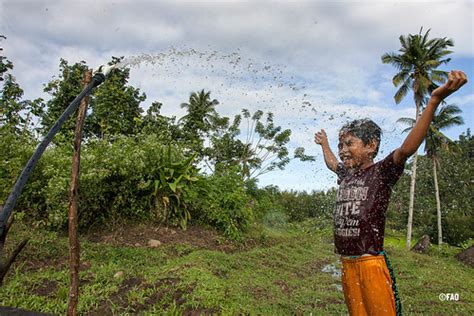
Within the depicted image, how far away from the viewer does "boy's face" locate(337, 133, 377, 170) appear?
2.44 meters

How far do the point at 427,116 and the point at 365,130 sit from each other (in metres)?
0.49

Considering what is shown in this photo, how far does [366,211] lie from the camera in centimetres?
225

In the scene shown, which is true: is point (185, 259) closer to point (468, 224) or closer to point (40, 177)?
point (40, 177)

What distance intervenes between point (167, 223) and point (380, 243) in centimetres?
584

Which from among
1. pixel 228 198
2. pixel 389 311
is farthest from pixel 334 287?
pixel 389 311

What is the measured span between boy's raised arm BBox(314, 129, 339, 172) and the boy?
0.40 metres

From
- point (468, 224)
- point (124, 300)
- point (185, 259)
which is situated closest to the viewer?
point (124, 300)

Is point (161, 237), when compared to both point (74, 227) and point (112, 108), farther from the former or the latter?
point (112, 108)

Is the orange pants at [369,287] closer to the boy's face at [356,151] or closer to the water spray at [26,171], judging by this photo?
the boy's face at [356,151]

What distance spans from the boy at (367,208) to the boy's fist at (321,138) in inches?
25.3

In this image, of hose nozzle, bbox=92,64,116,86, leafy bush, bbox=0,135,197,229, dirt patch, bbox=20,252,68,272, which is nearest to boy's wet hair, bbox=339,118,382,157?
hose nozzle, bbox=92,64,116,86

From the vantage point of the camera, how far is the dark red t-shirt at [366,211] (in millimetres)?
2217

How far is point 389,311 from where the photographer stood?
2.09 m

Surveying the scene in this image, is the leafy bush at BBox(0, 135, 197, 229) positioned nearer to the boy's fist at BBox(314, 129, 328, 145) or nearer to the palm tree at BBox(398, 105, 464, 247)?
the boy's fist at BBox(314, 129, 328, 145)
